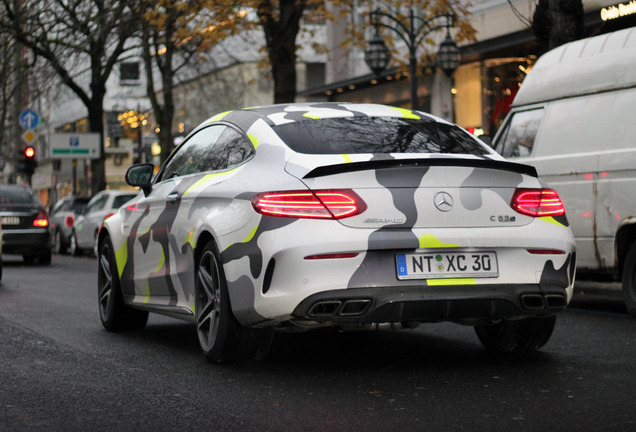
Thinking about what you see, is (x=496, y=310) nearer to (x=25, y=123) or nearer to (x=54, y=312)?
(x=54, y=312)

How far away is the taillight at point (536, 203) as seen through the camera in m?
6.57

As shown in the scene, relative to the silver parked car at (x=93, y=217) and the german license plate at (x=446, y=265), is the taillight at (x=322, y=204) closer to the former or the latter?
the german license plate at (x=446, y=265)

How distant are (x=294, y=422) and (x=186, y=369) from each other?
73.4 inches

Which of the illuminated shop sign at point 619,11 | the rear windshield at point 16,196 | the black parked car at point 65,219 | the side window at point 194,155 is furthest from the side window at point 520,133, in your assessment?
the black parked car at point 65,219

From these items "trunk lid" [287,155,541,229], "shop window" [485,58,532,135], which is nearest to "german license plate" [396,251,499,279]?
"trunk lid" [287,155,541,229]

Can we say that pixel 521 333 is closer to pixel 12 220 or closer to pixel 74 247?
pixel 12 220

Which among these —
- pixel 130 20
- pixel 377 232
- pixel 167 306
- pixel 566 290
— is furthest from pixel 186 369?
pixel 130 20

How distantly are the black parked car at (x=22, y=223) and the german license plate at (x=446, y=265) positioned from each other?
17.1m

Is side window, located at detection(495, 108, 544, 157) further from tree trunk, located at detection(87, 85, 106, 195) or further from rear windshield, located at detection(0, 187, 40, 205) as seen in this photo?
tree trunk, located at detection(87, 85, 106, 195)

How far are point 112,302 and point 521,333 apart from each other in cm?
335

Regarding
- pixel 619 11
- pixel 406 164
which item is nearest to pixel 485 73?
pixel 619 11

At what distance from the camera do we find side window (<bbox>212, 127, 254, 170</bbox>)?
7094 millimetres

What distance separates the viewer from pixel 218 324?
684cm

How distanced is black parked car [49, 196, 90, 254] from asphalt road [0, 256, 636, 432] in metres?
20.6
